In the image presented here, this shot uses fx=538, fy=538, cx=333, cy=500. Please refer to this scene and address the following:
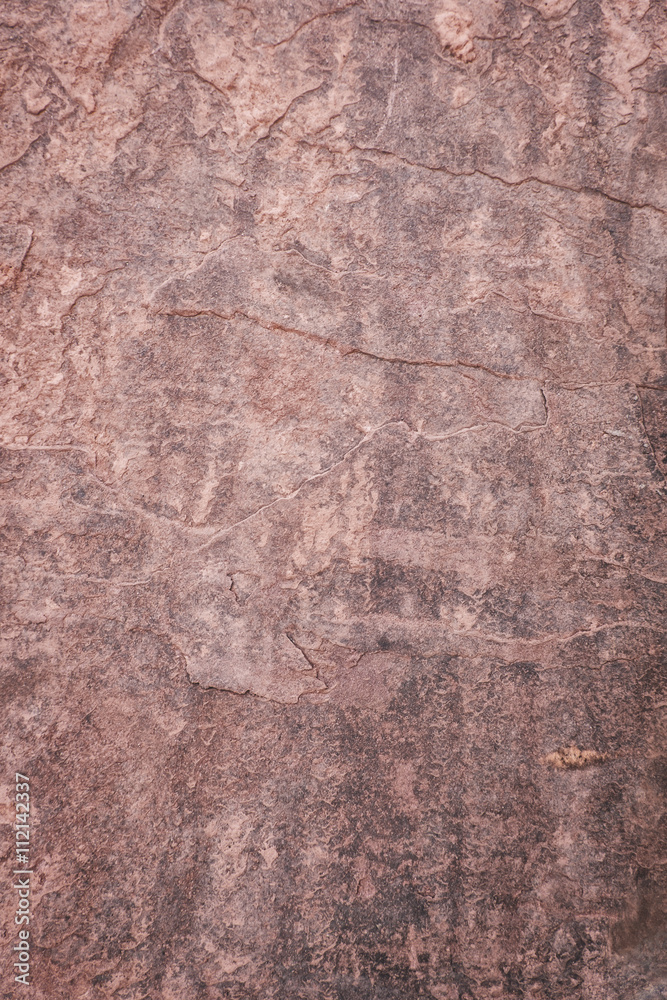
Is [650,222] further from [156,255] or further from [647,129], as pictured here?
[156,255]

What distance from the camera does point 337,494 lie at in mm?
1051

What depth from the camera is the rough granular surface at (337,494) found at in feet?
3.15

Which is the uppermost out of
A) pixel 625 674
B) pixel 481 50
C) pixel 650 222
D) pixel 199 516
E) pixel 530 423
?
pixel 481 50

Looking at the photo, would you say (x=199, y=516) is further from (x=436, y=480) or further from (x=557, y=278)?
(x=557, y=278)

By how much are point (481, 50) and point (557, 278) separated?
0.45 meters

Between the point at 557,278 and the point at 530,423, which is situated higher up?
the point at 557,278

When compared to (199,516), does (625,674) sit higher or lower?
lower

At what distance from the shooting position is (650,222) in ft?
3.50

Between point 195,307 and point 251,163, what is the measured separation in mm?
294

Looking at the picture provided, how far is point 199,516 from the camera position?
40.3 inches

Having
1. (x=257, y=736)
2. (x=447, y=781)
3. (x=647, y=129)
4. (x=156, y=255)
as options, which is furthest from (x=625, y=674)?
(x=156, y=255)

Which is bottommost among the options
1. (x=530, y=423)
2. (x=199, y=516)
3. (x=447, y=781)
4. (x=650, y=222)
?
(x=447, y=781)

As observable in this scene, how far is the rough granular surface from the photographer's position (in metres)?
0.96

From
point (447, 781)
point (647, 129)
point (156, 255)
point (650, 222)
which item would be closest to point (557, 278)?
point (650, 222)
